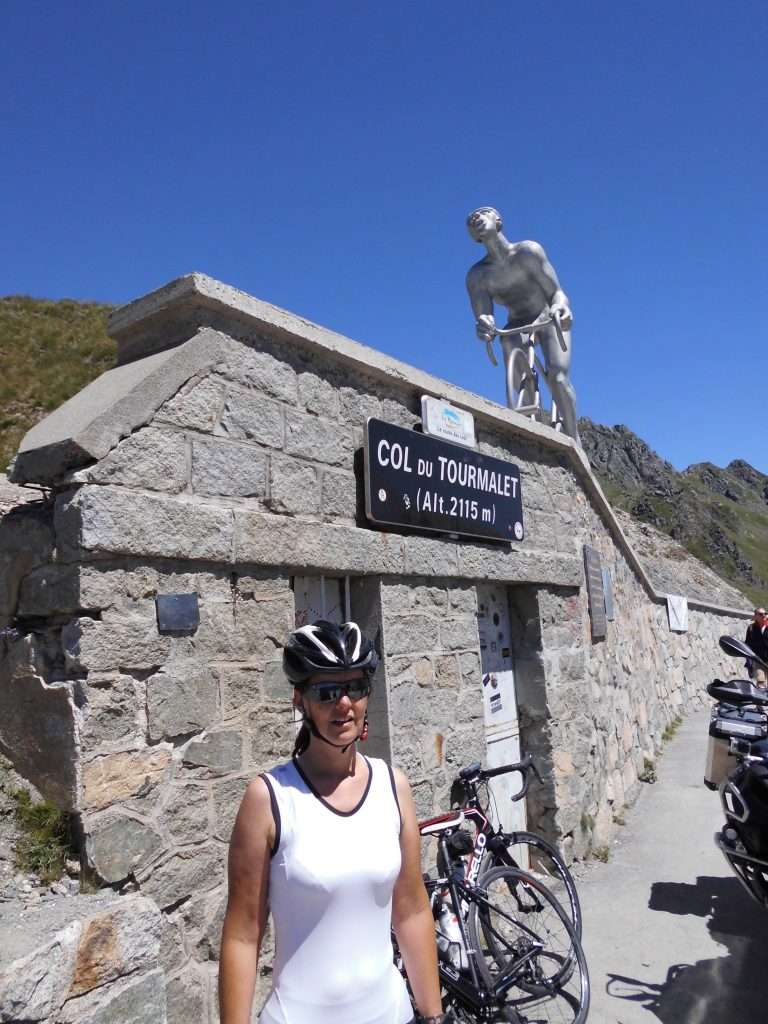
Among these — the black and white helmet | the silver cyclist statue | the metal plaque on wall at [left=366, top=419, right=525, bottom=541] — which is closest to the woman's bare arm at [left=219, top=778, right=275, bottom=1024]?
the black and white helmet

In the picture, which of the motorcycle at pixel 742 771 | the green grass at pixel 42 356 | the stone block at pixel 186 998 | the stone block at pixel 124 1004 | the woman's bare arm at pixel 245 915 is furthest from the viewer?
the green grass at pixel 42 356

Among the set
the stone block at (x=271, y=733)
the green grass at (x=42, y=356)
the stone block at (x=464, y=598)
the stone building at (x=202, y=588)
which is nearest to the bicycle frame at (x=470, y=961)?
the stone building at (x=202, y=588)

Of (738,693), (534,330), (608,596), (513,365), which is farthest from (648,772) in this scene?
(534,330)

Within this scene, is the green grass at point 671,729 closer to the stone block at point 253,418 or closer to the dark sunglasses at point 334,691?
the stone block at point 253,418

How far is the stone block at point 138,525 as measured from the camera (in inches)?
112

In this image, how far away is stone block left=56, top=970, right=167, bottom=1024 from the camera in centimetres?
225

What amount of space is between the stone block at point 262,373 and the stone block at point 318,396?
0.23 feet

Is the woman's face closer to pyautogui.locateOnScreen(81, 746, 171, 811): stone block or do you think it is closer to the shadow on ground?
pyautogui.locateOnScreen(81, 746, 171, 811): stone block

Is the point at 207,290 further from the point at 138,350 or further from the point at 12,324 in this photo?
the point at 12,324

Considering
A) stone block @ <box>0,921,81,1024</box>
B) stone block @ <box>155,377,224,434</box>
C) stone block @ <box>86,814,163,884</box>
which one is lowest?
stone block @ <box>0,921,81,1024</box>

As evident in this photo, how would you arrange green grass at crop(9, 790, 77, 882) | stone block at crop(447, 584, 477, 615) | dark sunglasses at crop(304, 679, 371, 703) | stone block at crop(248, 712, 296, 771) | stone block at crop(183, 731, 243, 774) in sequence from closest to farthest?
dark sunglasses at crop(304, 679, 371, 703) → green grass at crop(9, 790, 77, 882) → stone block at crop(183, 731, 243, 774) → stone block at crop(248, 712, 296, 771) → stone block at crop(447, 584, 477, 615)

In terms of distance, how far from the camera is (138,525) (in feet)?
9.81

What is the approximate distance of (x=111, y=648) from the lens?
9.38ft

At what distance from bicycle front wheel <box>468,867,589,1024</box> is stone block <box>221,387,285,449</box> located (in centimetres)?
231
